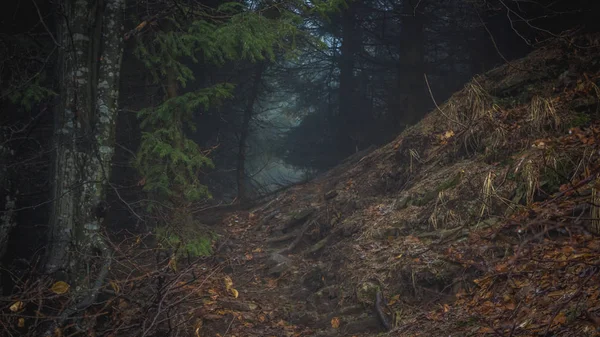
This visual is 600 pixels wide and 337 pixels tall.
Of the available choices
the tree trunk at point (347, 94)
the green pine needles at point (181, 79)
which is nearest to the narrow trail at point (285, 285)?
the green pine needles at point (181, 79)

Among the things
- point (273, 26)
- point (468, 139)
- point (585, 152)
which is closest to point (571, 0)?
point (468, 139)

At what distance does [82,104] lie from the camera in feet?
19.8

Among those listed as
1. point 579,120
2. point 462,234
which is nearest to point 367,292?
point 462,234

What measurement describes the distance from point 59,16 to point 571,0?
8.34 metres

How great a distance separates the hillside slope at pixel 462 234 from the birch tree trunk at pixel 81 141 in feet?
6.35

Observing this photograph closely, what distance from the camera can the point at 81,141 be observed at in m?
6.00

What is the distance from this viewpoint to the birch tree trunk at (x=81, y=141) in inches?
231

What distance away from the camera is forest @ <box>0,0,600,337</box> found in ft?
14.8

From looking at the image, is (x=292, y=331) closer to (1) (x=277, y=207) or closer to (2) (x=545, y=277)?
(2) (x=545, y=277)

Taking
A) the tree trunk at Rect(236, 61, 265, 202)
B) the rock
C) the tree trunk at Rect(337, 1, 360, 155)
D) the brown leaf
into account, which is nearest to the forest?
the rock

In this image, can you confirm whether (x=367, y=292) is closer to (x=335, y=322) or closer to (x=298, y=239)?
(x=335, y=322)

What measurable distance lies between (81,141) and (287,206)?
18.2 ft

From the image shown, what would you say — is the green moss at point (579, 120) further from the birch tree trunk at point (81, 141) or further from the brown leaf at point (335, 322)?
the birch tree trunk at point (81, 141)

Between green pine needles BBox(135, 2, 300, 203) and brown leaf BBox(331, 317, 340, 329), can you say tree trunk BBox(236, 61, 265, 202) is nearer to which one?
green pine needles BBox(135, 2, 300, 203)
